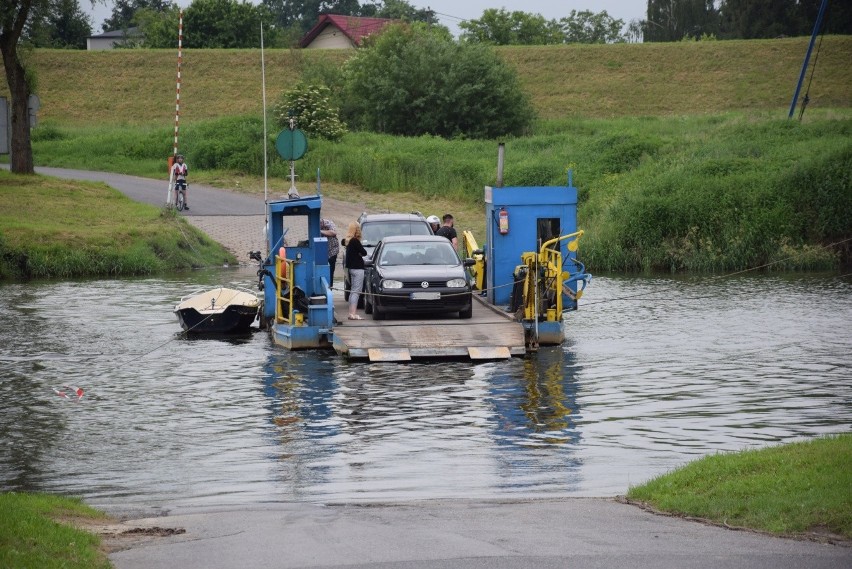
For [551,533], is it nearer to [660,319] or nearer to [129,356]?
[129,356]

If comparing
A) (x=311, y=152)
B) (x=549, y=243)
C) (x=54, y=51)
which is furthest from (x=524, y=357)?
(x=54, y=51)

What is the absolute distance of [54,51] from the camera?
293 ft

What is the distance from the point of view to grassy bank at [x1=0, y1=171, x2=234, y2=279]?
3772 centimetres

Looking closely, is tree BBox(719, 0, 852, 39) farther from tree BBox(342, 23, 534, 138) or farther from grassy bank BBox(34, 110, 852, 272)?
tree BBox(342, 23, 534, 138)

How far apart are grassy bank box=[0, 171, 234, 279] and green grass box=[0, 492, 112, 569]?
2827 centimetres

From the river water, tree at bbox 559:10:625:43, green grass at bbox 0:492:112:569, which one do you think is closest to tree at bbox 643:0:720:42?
tree at bbox 559:10:625:43

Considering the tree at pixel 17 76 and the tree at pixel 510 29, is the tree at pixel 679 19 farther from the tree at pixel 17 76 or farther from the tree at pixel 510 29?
the tree at pixel 17 76

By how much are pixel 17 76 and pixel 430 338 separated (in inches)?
1233

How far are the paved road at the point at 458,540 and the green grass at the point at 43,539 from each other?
0.26m

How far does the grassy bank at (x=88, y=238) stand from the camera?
37.7 meters

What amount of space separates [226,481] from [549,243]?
1076 cm

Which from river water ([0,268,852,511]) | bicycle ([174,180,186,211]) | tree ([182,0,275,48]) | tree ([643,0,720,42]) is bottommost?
river water ([0,268,852,511])

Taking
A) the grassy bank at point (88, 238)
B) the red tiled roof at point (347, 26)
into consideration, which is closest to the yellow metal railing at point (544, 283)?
the grassy bank at point (88, 238)

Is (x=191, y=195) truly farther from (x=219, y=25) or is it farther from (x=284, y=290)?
(x=219, y=25)
